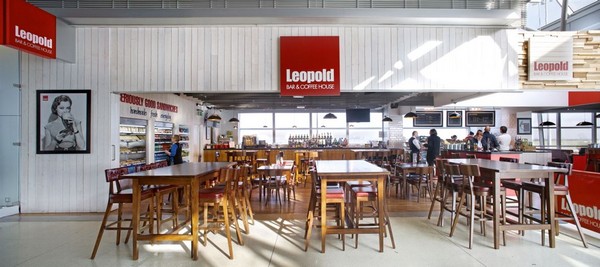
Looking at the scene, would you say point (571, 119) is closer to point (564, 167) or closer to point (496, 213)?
point (564, 167)

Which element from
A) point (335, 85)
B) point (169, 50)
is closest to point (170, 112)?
point (169, 50)

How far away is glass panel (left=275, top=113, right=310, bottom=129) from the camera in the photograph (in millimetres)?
15914

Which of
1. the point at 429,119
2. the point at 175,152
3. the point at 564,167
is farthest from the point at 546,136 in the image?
the point at 175,152

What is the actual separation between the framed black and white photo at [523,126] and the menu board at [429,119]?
324 cm

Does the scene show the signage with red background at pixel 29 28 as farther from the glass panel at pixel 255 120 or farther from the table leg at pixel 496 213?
the glass panel at pixel 255 120

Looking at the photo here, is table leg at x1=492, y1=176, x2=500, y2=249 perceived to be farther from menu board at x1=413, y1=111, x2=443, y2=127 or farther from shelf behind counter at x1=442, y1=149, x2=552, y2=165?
menu board at x1=413, y1=111, x2=443, y2=127

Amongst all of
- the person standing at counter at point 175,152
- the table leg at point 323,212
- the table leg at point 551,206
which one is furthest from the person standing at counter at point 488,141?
the person standing at counter at point 175,152

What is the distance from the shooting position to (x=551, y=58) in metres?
5.81

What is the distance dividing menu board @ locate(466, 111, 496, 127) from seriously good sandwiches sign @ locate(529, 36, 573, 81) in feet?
31.9

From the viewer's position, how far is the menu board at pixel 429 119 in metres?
15.2

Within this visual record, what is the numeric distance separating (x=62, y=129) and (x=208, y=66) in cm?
280

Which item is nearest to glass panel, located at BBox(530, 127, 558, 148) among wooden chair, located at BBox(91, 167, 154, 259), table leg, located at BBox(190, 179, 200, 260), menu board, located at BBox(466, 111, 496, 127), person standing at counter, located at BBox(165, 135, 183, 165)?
menu board, located at BBox(466, 111, 496, 127)

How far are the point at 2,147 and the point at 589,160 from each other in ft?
45.9

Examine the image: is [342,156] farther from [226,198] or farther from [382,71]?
[226,198]
